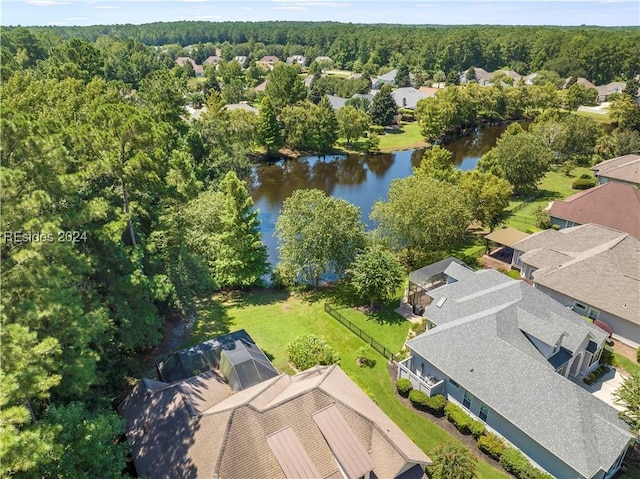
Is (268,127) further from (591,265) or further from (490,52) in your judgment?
(490,52)

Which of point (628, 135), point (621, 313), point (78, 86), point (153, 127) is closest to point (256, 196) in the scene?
point (78, 86)

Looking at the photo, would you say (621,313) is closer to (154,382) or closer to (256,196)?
(154,382)

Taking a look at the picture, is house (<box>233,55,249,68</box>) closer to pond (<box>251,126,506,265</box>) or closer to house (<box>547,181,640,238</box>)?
pond (<box>251,126,506,265</box>)

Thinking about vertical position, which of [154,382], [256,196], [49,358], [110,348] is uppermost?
[49,358]

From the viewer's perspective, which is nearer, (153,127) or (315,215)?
(153,127)

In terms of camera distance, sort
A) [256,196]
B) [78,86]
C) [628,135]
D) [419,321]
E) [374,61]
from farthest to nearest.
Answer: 1. [374,61]
2. [628,135]
3. [256,196]
4. [78,86]
5. [419,321]

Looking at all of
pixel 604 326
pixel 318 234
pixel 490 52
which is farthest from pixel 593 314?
pixel 490 52

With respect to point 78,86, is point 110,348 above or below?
below
